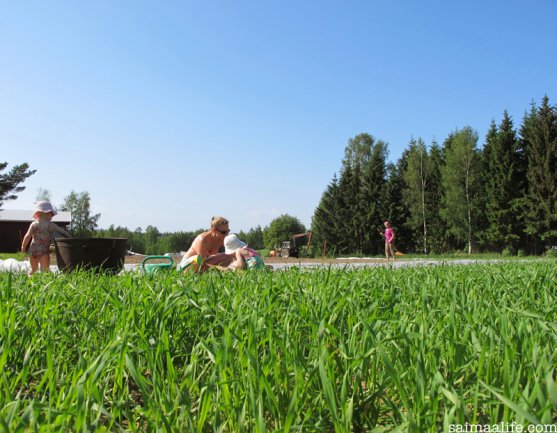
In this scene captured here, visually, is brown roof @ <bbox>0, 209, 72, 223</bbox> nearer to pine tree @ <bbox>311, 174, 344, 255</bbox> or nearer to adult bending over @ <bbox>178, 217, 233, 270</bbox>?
pine tree @ <bbox>311, 174, 344, 255</bbox>

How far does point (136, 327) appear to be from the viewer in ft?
6.79

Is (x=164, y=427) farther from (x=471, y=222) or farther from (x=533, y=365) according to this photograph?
(x=471, y=222)

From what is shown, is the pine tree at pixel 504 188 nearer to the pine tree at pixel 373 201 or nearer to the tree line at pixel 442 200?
the tree line at pixel 442 200

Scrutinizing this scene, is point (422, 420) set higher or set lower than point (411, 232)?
lower

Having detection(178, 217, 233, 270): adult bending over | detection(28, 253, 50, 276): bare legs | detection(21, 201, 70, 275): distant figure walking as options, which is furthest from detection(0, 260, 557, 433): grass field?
detection(28, 253, 50, 276): bare legs

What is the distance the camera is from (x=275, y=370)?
1538 millimetres

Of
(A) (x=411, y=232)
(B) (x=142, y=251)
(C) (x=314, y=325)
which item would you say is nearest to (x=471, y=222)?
(A) (x=411, y=232)

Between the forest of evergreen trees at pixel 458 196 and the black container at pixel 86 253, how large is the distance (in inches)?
1294

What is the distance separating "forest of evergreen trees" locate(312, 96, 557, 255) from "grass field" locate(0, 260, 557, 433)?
35.2 meters

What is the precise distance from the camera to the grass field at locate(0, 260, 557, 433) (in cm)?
130

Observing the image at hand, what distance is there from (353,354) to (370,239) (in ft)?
139

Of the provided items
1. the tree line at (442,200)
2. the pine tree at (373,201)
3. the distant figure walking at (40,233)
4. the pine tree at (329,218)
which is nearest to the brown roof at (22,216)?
the tree line at (442,200)

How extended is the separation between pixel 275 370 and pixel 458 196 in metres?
42.4

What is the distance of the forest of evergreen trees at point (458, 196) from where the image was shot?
118 feet
